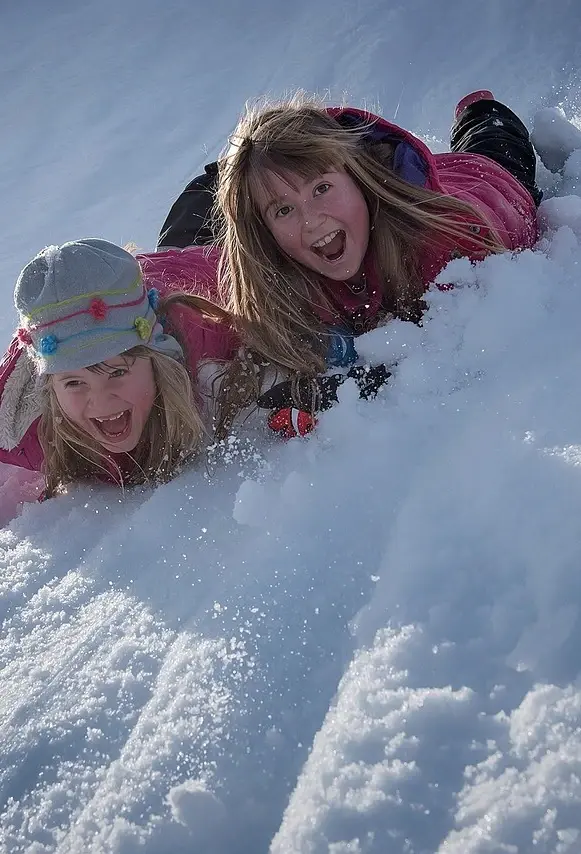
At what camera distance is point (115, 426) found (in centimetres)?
177

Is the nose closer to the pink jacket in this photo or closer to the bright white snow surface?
the pink jacket

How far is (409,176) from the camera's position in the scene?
199 centimetres

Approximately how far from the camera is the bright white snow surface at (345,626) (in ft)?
3.00

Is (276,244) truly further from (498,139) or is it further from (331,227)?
(498,139)

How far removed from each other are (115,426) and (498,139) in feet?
5.38

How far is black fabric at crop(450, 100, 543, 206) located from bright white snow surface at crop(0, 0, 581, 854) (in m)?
0.75

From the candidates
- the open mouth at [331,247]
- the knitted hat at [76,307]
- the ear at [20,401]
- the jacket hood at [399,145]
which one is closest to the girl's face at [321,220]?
the open mouth at [331,247]

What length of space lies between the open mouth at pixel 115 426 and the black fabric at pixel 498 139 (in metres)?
1.49

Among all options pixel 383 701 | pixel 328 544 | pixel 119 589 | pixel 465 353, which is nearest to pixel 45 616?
pixel 119 589

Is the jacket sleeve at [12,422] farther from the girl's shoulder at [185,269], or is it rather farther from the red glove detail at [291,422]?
the red glove detail at [291,422]

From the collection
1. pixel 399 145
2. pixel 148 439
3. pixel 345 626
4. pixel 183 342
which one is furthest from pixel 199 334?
pixel 345 626

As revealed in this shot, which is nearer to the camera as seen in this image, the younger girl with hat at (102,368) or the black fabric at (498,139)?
the younger girl with hat at (102,368)

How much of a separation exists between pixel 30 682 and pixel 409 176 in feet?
4.98

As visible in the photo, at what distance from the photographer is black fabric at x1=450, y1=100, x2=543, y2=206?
2443 millimetres
